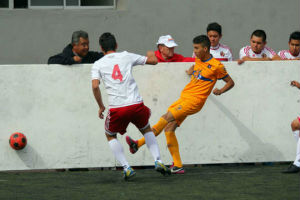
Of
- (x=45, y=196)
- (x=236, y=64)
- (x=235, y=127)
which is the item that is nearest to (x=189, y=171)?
(x=235, y=127)

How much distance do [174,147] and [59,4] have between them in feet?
15.2

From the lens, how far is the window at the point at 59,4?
12523mm

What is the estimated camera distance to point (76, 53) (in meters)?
9.84

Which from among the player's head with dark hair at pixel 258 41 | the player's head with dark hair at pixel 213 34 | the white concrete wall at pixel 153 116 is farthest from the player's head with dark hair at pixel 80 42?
the player's head with dark hair at pixel 258 41

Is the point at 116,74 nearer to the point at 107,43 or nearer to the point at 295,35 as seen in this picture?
the point at 107,43

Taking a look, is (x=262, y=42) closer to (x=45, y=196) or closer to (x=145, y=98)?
(x=145, y=98)

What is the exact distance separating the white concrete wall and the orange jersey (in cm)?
62

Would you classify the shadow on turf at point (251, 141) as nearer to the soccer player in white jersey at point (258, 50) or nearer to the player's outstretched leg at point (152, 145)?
the soccer player in white jersey at point (258, 50)

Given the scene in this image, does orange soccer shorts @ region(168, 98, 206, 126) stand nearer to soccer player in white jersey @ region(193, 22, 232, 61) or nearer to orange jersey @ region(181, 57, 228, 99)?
orange jersey @ region(181, 57, 228, 99)

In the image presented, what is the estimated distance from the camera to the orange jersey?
9.09 meters

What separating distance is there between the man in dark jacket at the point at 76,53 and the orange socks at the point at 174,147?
164cm

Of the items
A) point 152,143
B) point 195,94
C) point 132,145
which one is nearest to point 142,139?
point 132,145

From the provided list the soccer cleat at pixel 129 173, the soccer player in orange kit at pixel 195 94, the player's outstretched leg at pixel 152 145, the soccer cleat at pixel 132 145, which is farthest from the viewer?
the soccer player in orange kit at pixel 195 94

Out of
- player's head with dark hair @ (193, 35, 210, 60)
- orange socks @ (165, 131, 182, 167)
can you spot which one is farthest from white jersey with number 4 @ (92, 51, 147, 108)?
player's head with dark hair @ (193, 35, 210, 60)
